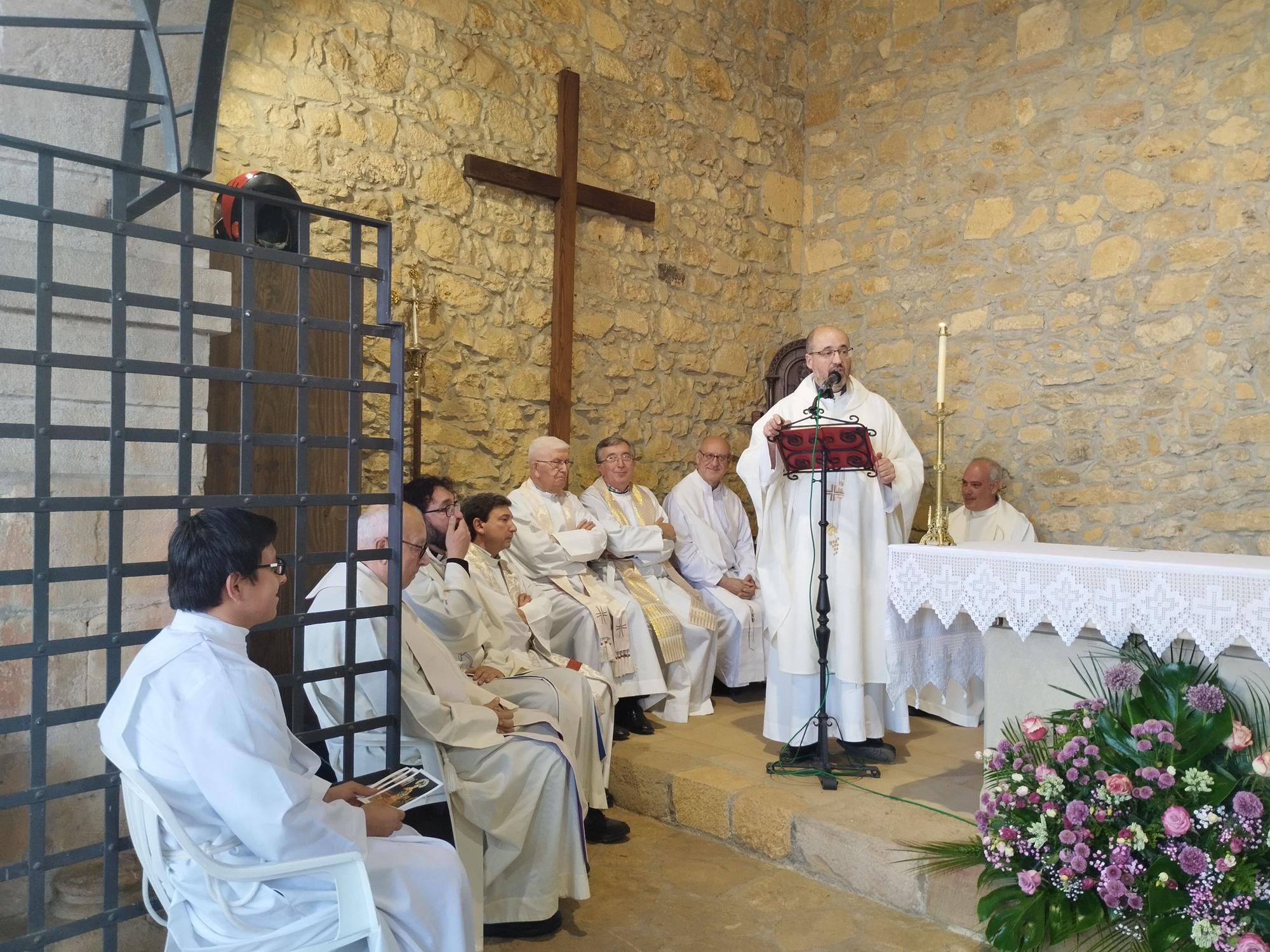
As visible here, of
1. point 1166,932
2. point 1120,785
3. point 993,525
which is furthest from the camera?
point 993,525

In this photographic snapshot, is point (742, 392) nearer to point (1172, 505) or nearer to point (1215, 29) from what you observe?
point (1172, 505)

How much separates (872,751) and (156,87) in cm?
360

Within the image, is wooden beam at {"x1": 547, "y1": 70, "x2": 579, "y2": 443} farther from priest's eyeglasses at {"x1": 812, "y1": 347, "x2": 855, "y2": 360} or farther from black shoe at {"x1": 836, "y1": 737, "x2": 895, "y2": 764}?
black shoe at {"x1": 836, "y1": 737, "x2": 895, "y2": 764}

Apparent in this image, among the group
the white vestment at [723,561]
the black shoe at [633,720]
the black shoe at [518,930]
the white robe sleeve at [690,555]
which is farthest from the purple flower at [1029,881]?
the white robe sleeve at [690,555]

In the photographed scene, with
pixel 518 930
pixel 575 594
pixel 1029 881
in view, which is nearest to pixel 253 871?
pixel 518 930

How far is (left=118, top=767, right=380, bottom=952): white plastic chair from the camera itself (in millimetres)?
2000

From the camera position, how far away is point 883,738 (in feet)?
16.1

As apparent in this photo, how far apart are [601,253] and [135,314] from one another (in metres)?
4.02

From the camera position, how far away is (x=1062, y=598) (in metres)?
3.31

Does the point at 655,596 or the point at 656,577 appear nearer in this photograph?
the point at 655,596

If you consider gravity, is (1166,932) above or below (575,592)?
below

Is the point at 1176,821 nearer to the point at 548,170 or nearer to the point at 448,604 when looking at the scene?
the point at 448,604

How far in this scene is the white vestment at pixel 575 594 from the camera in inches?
205

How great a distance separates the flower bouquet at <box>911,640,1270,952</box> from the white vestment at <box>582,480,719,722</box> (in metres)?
2.36
